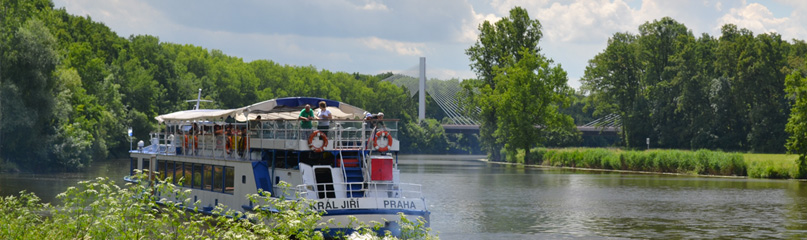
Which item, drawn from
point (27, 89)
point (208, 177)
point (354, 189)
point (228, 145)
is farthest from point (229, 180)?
point (27, 89)

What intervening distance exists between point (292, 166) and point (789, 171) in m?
47.1

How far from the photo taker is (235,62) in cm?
14388

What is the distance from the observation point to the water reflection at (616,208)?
3450 cm

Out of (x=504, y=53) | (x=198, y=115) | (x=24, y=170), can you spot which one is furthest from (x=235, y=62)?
(x=198, y=115)

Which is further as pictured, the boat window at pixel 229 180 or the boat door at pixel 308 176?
the boat window at pixel 229 180

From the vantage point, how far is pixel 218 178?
111 ft

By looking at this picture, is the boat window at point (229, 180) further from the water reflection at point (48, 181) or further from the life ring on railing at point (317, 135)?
the water reflection at point (48, 181)

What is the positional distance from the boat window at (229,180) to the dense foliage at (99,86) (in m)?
37.2

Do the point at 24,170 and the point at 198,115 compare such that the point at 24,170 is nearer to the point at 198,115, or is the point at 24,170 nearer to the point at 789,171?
the point at 198,115

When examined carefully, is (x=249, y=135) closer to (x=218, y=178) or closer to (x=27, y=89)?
(x=218, y=178)

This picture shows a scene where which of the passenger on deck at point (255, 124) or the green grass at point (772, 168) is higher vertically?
the passenger on deck at point (255, 124)

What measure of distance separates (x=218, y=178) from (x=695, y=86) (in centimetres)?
7947

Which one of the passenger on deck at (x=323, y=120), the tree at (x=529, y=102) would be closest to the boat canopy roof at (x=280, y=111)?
the passenger on deck at (x=323, y=120)

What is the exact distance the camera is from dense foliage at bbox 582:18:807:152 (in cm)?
9762
